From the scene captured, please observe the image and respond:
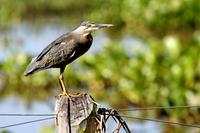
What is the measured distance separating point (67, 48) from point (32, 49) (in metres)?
10.5

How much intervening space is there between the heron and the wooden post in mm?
623

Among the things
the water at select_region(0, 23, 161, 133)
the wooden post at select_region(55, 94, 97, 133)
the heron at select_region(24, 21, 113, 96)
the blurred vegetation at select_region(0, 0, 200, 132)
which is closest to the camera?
the wooden post at select_region(55, 94, 97, 133)

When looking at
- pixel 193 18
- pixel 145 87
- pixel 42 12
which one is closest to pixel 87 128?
pixel 145 87

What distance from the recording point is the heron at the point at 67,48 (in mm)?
4207

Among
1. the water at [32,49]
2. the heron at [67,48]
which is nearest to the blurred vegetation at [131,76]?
the water at [32,49]

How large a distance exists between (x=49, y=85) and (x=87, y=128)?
26.9 ft

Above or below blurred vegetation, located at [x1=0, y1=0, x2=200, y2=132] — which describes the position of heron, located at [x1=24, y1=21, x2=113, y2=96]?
above

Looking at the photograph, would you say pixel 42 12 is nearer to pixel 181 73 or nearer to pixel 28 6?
pixel 28 6

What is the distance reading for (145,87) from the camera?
1034cm

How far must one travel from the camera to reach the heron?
4207mm

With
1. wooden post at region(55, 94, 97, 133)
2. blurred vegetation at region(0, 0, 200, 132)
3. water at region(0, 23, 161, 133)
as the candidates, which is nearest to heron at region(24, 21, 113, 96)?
wooden post at region(55, 94, 97, 133)

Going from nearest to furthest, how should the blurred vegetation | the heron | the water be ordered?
1. the heron
2. the water
3. the blurred vegetation

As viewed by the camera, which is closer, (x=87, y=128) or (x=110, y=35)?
(x=87, y=128)

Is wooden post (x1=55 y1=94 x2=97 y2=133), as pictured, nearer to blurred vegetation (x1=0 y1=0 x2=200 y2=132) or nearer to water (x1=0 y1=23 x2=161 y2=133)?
water (x1=0 y1=23 x2=161 y2=133)
